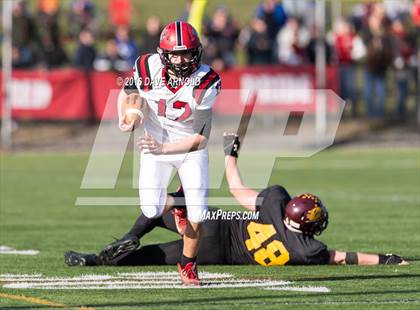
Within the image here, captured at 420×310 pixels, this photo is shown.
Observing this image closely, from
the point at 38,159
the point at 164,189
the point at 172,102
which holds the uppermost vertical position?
the point at 172,102

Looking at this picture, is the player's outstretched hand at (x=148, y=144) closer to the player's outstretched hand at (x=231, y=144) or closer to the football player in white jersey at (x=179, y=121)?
the football player in white jersey at (x=179, y=121)

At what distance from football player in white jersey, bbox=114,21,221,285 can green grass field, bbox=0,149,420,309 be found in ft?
2.03

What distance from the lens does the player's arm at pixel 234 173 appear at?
31.8ft

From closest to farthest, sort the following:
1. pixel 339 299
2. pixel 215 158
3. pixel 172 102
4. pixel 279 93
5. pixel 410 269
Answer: pixel 339 299
pixel 172 102
pixel 410 269
pixel 215 158
pixel 279 93

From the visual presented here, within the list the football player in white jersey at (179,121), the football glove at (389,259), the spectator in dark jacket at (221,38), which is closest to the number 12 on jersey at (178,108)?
the football player in white jersey at (179,121)

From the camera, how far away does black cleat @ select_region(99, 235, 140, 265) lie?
955 centimetres

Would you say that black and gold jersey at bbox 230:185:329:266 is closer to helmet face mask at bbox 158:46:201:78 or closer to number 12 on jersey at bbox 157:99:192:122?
number 12 on jersey at bbox 157:99:192:122

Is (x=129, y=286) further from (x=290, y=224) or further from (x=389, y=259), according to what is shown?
(x=389, y=259)

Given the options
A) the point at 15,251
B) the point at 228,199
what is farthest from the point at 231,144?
the point at 228,199

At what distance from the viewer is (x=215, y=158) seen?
21.3 meters

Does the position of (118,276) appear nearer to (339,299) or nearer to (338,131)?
(339,299)

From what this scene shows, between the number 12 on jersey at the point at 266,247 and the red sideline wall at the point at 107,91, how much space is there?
46.9ft

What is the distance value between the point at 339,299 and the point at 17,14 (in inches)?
692

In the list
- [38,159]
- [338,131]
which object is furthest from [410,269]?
[338,131]
